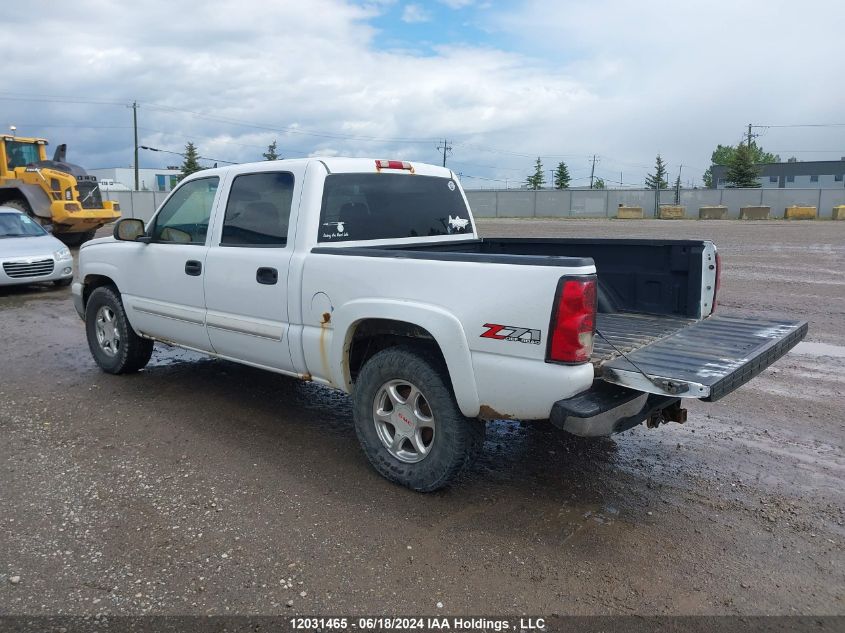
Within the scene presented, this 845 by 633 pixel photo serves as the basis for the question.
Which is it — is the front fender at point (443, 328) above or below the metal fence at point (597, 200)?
below

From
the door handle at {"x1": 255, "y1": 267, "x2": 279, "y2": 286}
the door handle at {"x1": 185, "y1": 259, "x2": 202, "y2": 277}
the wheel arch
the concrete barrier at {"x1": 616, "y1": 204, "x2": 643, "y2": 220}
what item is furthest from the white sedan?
the concrete barrier at {"x1": 616, "y1": 204, "x2": 643, "y2": 220}

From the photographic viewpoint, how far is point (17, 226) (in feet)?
43.6

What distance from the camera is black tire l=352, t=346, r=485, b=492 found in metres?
3.82

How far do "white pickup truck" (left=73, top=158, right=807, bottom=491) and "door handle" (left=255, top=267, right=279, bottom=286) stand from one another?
0.06 ft

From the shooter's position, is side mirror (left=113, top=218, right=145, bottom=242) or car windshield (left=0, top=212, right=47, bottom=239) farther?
car windshield (left=0, top=212, right=47, bottom=239)

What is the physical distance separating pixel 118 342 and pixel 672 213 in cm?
4439

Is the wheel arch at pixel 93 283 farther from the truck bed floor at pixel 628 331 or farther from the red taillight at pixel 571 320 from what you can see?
the red taillight at pixel 571 320

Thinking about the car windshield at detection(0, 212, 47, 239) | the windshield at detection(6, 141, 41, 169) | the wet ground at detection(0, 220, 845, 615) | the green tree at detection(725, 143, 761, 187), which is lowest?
the wet ground at detection(0, 220, 845, 615)

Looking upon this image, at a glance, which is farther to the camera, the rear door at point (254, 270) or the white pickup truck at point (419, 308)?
the rear door at point (254, 270)

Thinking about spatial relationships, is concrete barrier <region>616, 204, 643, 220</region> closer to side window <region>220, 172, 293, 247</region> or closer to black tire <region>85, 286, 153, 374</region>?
black tire <region>85, 286, 153, 374</region>

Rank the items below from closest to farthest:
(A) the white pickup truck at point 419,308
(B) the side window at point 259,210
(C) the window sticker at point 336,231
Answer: (A) the white pickup truck at point 419,308 → (C) the window sticker at point 336,231 → (B) the side window at point 259,210

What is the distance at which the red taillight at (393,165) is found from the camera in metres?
5.10

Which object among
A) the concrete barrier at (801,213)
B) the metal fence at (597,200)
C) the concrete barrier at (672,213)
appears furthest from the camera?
the concrete barrier at (672,213)

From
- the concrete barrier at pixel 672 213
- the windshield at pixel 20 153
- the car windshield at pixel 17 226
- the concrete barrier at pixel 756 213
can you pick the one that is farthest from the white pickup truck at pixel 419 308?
the concrete barrier at pixel 672 213
